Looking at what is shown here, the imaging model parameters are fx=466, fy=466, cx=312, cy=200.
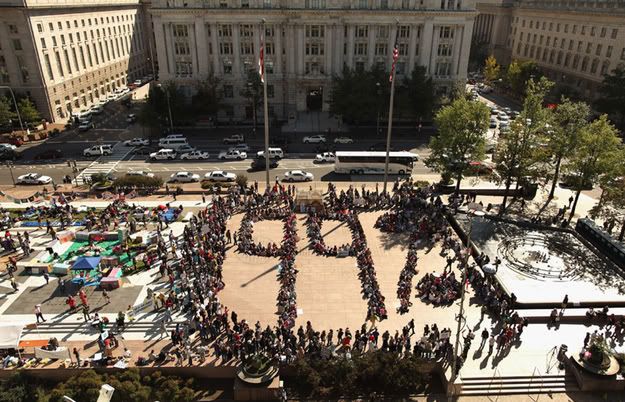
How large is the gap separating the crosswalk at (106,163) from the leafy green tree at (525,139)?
168ft

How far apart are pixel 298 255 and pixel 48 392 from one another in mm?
22211

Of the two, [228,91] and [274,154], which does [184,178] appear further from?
[228,91]

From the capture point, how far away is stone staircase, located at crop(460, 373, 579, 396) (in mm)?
30062

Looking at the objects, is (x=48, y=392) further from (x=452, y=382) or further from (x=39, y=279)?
(x=452, y=382)

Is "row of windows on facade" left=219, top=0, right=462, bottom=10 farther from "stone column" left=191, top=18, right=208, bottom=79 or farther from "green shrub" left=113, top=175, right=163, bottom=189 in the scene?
"green shrub" left=113, top=175, right=163, bottom=189

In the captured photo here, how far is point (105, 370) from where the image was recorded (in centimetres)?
3019

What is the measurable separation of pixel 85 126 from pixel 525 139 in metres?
72.1

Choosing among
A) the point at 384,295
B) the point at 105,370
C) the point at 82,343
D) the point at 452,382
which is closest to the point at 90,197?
the point at 82,343

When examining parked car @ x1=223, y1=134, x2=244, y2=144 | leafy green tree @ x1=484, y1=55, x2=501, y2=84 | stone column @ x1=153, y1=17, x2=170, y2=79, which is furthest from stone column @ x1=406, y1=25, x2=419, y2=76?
stone column @ x1=153, y1=17, x2=170, y2=79

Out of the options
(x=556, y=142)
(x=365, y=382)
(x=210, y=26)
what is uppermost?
(x=210, y=26)

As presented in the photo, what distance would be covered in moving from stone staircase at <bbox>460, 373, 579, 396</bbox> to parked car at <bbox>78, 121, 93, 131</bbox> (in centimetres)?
7722

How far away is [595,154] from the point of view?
48.1 m

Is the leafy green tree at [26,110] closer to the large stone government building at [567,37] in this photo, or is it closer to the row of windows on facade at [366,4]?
the row of windows on facade at [366,4]

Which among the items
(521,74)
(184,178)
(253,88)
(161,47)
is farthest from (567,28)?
(184,178)
